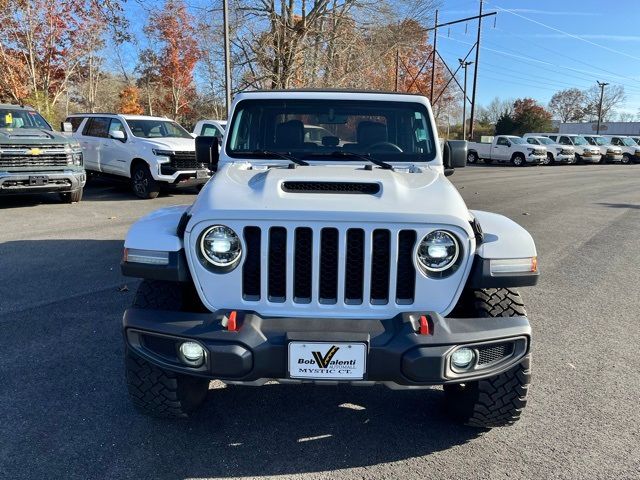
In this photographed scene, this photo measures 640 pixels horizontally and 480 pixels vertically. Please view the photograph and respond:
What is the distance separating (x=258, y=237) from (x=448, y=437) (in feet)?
5.23

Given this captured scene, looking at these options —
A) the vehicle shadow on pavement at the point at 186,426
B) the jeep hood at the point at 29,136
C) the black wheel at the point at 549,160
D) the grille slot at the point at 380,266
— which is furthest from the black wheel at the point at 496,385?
the black wheel at the point at 549,160

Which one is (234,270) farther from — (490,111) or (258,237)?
(490,111)

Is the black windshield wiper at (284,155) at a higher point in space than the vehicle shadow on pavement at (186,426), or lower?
higher

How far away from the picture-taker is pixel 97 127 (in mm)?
12938

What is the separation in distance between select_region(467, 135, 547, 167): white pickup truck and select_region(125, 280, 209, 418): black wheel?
28.3 m

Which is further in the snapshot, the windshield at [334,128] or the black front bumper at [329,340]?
the windshield at [334,128]

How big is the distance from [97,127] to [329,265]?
1229 cm

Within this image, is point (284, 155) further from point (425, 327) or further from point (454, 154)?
point (425, 327)

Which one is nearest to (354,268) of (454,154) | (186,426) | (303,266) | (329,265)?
(329,265)

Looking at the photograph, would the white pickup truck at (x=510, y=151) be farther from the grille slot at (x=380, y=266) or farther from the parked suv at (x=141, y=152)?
the grille slot at (x=380, y=266)

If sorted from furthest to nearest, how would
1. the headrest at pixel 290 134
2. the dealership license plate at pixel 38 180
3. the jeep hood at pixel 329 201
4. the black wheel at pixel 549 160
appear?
the black wheel at pixel 549 160, the dealership license plate at pixel 38 180, the headrest at pixel 290 134, the jeep hood at pixel 329 201

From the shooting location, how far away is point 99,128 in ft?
42.2

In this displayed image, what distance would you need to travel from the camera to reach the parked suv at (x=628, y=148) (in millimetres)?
34375

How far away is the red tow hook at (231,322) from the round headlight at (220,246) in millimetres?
260
